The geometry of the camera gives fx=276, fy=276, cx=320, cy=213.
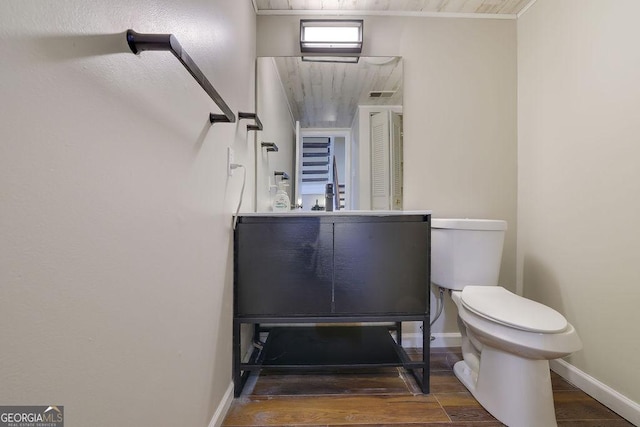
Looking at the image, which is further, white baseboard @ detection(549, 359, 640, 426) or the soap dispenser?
the soap dispenser

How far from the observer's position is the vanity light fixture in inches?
68.0

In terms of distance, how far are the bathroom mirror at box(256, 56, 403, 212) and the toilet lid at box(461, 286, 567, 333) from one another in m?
0.70

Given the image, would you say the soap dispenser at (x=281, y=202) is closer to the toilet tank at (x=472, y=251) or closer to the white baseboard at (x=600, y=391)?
the toilet tank at (x=472, y=251)

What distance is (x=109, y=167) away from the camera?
1.69 ft

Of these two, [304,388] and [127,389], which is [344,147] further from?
[127,389]

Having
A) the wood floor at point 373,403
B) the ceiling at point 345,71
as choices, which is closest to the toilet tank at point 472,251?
the wood floor at point 373,403

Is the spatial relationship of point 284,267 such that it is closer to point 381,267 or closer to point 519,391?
point 381,267

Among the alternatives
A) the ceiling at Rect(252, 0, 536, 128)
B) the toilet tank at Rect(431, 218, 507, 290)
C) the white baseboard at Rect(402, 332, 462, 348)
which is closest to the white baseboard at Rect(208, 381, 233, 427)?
the white baseboard at Rect(402, 332, 462, 348)

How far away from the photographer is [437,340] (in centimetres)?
181

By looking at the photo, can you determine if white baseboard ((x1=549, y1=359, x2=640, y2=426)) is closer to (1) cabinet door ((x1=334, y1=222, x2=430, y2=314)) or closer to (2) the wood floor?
(2) the wood floor

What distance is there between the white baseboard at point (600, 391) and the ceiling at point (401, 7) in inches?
83.4

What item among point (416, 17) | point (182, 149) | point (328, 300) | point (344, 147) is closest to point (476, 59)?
point (416, 17)

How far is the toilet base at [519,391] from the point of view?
1.11 m

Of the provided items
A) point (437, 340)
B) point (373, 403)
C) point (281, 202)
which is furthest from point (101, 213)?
point (437, 340)
